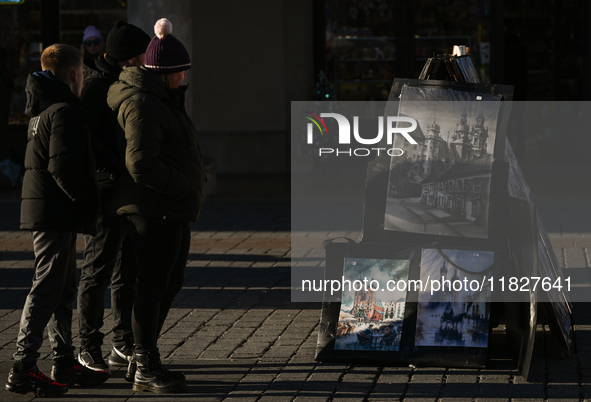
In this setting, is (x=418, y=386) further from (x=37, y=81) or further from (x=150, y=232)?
(x=37, y=81)

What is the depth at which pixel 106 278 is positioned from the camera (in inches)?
185

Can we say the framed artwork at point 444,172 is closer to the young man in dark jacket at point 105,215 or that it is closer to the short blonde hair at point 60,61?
the young man in dark jacket at point 105,215

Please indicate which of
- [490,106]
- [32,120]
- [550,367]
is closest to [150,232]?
[32,120]

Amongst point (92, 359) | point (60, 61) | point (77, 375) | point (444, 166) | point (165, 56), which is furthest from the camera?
point (444, 166)

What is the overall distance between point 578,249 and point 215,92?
7.42 metres

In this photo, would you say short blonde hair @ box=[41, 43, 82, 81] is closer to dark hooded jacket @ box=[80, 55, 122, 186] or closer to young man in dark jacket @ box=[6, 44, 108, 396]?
young man in dark jacket @ box=[6, 44, 108, 396]

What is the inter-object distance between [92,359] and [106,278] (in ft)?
1.49

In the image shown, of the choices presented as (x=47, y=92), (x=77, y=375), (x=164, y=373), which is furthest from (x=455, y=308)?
(x=47, y=92)

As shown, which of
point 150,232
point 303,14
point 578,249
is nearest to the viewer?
point 150,232

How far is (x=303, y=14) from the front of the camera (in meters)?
13.7

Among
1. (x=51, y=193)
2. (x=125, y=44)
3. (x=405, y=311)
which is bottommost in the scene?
(x=405, y=311)

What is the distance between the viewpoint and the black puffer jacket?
14.0ft

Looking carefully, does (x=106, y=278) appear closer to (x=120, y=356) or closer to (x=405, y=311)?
(x=120, y=356)

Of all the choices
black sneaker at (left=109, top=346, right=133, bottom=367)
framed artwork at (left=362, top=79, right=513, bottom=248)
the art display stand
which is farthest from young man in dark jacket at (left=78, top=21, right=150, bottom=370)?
framed artwork at (left=362, top=79, right=513, bottom=248)
